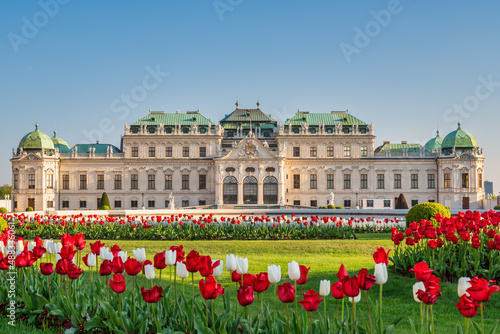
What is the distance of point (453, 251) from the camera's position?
39.8 ft

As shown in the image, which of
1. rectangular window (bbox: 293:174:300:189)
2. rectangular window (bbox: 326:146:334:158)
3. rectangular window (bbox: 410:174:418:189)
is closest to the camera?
rectangular window (bbox: 293:174:300:189)

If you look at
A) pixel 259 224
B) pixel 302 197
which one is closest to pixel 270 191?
pixel 302 197

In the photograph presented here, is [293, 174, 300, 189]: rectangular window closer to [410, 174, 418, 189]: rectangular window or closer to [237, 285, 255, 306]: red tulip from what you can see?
[410, 174, 418, 189]: rectangular window

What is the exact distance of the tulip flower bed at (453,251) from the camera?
10.3 metres

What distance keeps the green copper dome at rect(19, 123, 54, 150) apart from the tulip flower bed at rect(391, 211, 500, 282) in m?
55.7

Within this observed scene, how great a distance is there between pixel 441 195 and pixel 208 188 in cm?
2909

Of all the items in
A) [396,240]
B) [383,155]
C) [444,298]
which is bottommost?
[444,298]

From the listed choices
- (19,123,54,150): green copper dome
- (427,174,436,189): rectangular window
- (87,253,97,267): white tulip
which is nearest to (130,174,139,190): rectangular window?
(19,123,54,150): green copper dome

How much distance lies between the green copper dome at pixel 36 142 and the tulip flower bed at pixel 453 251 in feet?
183

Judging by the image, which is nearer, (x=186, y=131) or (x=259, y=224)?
(x=259, y=224)

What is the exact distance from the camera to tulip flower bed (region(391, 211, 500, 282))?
10.3 meters

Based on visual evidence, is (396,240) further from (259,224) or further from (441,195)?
(441,195)

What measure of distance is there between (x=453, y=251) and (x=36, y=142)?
2248 inches

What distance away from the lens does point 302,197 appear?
6075 cm
